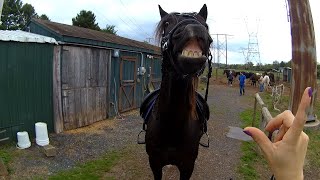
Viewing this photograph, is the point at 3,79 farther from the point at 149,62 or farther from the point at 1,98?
the point at 149,62

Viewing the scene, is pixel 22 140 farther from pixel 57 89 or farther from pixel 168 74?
pixel 168 74

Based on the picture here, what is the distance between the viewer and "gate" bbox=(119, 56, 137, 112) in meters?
12.0

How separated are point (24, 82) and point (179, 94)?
19.5 ft

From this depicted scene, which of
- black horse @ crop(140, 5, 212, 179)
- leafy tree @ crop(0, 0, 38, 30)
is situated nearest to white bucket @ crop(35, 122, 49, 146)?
black horse @ crop(140, 5, 212, 179)

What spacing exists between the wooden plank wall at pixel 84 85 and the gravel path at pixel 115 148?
41 cm

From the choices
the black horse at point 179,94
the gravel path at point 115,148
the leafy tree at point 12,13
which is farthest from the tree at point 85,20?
the black horse at point 179,94

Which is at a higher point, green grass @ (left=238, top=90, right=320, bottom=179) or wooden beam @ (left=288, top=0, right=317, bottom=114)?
wooden beam @ (left=288, top=0, right=317, bottom=114)

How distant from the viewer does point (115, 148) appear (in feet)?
25.6

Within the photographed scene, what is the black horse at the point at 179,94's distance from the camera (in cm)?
219

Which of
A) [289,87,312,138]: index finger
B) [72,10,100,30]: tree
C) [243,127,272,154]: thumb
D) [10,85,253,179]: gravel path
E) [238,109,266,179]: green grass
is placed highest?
[72,10,100,30]: tree

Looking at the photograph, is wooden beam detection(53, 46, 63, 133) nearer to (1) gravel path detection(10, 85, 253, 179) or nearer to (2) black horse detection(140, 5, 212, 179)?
(1) gravel path detection(10, 85, 253, 179)

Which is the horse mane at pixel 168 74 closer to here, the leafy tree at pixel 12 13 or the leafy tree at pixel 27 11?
the leafy tree at pixel 12 13

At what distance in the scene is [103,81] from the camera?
10.8 metres

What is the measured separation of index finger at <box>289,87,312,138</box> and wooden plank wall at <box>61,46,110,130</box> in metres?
8.43
